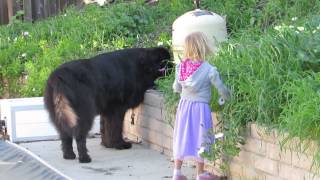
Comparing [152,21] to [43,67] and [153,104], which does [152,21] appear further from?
[153,104]

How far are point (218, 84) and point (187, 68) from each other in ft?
1.07

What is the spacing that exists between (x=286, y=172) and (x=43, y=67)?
18.5 feet

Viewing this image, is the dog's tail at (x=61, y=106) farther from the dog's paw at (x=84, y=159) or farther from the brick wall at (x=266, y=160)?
the brick wall at (x=266, y=160)

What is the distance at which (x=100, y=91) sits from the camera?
24.9ft

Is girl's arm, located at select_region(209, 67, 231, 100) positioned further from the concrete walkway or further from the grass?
the concrete walkway

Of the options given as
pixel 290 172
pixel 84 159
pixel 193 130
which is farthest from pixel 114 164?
pixel 290 172

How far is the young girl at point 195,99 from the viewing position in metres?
6.09

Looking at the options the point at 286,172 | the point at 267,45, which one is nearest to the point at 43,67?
the point at 267,45

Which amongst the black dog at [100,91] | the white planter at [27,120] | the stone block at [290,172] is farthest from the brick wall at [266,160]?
the white planter at [27,120]

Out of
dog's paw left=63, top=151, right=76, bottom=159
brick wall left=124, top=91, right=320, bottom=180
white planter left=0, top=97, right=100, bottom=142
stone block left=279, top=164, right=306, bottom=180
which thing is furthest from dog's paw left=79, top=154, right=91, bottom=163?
stone block left=279, top=164, right=306, bottom=180

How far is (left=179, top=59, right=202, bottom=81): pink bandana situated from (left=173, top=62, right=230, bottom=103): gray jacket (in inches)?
1.1

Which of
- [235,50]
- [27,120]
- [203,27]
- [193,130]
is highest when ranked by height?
[203,27]

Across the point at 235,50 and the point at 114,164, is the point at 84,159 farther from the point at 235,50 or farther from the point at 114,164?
the point at 235,50

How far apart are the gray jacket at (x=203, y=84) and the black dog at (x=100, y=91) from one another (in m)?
1.53
